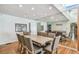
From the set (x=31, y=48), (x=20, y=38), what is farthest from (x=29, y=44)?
(x=20, y=38)

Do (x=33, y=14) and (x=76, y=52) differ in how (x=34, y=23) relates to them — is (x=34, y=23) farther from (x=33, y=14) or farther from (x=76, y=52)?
(x=76, y=52)

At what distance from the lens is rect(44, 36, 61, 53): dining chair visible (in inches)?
64.3

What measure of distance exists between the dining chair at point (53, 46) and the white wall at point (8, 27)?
0.67 meters

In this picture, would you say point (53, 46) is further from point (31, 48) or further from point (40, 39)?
point (31, 48)

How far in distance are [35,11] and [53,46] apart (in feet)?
2.59

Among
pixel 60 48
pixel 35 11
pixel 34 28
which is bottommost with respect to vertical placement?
pixel 60 48

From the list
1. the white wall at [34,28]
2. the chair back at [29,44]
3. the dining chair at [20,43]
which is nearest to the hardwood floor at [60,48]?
the dining chair at [20,43]

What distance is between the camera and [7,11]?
1575 mm

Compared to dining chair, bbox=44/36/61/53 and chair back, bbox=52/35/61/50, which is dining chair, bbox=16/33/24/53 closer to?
dining chair, bbox=44/36/61/53

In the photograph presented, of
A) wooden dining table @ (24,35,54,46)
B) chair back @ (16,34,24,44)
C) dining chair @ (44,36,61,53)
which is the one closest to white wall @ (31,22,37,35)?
wooden dining table @ (24,35,54,46)

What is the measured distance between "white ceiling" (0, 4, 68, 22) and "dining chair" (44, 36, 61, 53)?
0.40 metres

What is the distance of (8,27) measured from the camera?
163 cm
